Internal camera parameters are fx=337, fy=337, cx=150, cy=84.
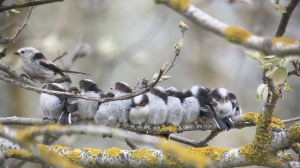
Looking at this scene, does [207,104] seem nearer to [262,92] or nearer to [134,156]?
[134,156]

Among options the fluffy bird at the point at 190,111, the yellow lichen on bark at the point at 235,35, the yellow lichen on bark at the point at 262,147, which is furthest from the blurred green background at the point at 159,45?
the yellow lichen on bark at the point at 235,35

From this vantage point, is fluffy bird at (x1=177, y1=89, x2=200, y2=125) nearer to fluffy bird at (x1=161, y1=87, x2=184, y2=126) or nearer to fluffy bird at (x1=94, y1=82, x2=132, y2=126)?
fluffy bird at (x1=161, y1=87, x2=184, y2=126)

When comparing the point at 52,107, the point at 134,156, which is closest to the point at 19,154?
the point at 134,156

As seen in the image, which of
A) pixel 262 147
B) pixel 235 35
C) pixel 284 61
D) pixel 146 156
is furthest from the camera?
pixel 146 156

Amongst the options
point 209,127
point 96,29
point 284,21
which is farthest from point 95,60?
point 284,21

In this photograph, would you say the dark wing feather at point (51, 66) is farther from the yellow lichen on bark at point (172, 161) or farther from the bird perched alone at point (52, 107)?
the yellow lichen on bark at point (172, 161)

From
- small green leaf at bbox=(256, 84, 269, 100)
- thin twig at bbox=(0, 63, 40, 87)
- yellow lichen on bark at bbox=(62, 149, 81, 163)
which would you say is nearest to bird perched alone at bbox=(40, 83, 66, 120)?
thin twig at bbox=(0, 63, 40, 87)
